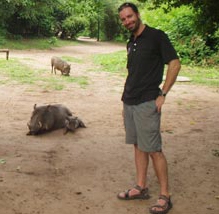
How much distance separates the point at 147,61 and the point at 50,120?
3.81 m

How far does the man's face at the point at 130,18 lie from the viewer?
3.97 meters

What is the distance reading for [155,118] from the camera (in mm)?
4059

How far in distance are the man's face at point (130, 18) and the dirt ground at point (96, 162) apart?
1831 millimetres

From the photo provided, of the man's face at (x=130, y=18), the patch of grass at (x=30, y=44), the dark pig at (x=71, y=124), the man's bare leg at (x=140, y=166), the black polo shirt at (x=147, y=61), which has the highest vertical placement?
the man's face at (x=130, y=18)

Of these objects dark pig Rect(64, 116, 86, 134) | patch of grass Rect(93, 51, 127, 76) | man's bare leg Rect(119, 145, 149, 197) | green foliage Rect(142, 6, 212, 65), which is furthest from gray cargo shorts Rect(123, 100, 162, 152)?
green foliage Rect(142, 6, 212, 65)

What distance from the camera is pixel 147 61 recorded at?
400 centimetres

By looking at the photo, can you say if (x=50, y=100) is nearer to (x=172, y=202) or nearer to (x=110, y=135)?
(x=110, y=135)

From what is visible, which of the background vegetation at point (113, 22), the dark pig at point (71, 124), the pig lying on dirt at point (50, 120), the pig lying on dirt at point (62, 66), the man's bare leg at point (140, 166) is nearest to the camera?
the man's bare leg at point (140, 166)

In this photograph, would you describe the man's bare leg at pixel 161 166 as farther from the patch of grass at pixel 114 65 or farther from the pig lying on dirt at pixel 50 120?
the patch of grass at pixel 114 65

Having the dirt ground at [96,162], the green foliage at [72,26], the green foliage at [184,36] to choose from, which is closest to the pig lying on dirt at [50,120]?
the dirt ground at [96,162]

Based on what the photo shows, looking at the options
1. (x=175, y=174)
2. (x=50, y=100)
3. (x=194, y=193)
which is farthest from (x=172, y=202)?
(x=50, y=100)

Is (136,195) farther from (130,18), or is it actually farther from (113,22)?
(113,22)

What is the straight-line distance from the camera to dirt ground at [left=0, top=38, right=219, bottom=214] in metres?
4.48

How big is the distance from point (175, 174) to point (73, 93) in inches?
259
